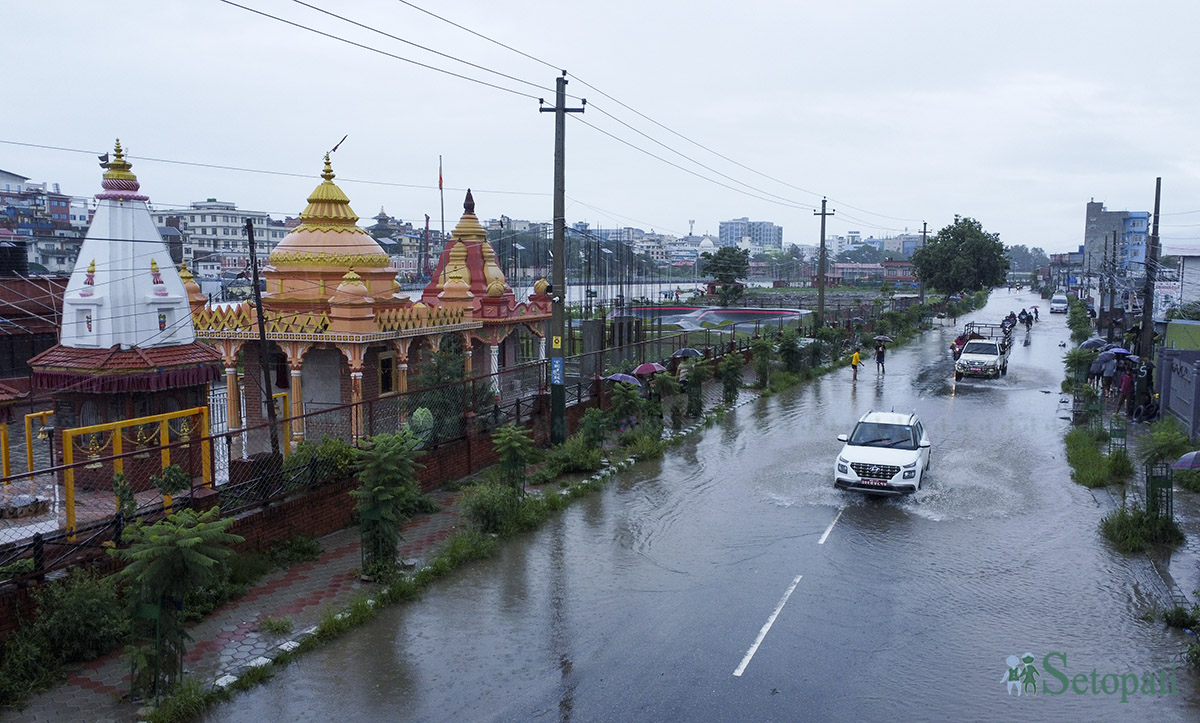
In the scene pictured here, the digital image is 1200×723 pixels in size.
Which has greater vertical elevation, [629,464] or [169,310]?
[169,310]

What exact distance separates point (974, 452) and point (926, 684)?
12560mm

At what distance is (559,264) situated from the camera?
19000 millimetres

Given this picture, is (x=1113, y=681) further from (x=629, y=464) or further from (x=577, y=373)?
(x=577, y=373)

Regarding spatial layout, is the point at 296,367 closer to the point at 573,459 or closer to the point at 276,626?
the point at 573,459

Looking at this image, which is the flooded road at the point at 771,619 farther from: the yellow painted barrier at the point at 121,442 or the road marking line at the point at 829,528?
the yellow painted barrier at the point at 121,442

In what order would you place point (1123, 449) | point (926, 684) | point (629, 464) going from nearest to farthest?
1. point (926, 684)
2. point (1123, 449)
3. point (629, 464)

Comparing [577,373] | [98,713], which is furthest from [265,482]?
[577,373]

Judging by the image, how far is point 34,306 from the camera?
26.8m

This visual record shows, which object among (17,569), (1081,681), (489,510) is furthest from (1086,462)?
(17,569)

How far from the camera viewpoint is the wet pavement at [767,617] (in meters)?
8.40

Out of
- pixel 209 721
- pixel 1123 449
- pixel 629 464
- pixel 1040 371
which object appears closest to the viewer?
pixel 209 721

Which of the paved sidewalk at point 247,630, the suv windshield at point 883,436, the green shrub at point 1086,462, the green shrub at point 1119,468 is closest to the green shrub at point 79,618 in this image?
the paved sidewalk at point 247,630

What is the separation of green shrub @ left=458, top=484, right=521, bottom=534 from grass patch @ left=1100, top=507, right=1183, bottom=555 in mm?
9018

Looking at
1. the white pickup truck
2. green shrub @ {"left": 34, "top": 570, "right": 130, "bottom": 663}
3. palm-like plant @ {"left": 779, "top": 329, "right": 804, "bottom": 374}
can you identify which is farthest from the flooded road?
palm-like plant @ {"left": 779, "top": 329, "right": 804, "bottom": 374}
